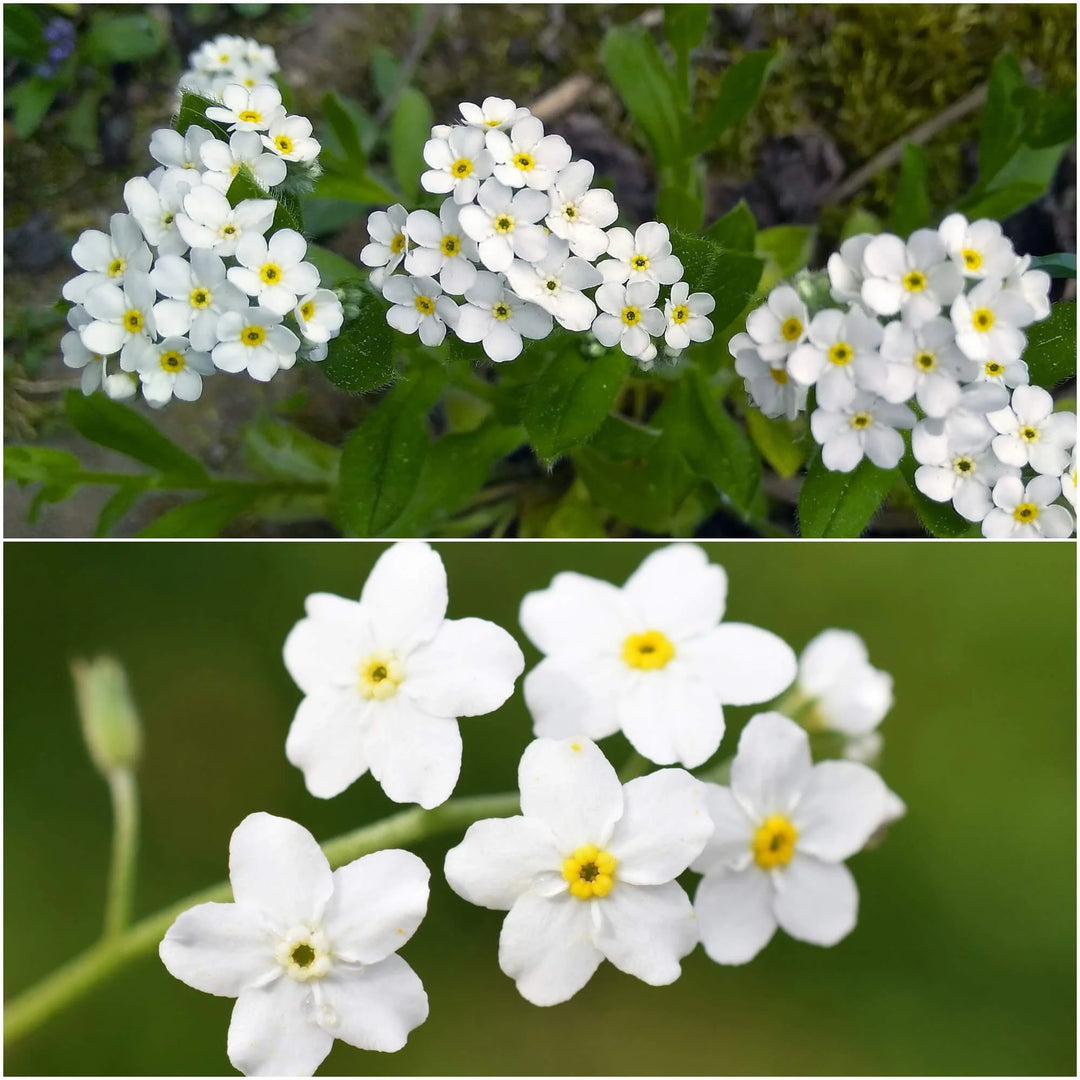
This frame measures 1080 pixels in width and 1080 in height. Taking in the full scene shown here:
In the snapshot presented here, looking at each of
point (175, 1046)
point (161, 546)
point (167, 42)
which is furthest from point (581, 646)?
point (167, 42)

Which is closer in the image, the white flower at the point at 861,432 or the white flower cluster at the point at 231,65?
the white flower at the point at 861,432

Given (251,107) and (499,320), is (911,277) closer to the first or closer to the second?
(499,320)

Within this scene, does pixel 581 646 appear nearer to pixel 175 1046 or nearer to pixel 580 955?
pixel 580 955

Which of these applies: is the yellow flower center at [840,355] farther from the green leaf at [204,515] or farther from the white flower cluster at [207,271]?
the green leaf at [204,515]

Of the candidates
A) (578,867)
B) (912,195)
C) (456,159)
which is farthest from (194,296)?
(912,195)

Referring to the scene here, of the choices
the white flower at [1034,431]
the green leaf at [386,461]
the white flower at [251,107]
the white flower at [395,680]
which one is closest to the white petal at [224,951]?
the white flower at [395,680]

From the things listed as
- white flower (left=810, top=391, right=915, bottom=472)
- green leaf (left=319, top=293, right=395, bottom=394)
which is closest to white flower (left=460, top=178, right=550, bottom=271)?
green leaf (left=319, top=293, right=395, bottom=394)
